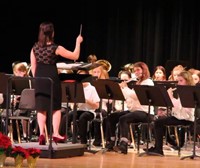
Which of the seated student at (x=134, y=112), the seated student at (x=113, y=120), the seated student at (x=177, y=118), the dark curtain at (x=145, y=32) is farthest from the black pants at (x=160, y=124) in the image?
the dark curtain at (x=145, y=32)

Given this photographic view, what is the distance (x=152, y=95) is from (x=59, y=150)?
1755 mm

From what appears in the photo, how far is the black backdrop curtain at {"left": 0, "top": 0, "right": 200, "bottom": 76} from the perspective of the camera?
16.9 m

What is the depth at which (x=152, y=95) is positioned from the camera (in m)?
11.5

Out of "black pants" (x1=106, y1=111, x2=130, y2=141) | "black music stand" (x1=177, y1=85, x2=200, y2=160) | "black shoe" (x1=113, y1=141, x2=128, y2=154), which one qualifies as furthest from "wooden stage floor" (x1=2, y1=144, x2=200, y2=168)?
"black music stand" (x1=177, y1=85, x2=200, y2=160)

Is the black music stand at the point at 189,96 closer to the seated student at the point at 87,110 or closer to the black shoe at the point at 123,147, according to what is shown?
the black shoe at the point at 123,147

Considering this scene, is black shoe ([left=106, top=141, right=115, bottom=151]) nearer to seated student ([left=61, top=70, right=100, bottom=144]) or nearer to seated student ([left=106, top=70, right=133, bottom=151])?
seated student ([left=106, top=70, right=133, bottom=151])

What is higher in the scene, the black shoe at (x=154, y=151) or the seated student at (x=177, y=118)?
the seated student at (x=177, y=118)

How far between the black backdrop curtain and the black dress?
21.7ft

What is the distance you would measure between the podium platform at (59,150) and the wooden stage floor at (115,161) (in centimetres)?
9

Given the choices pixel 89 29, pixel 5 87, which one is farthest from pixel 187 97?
pixel 89 29

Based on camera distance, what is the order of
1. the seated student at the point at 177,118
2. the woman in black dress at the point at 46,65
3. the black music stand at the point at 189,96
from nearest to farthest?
the woman in black dress at the point at 46,65
the black music stand at the point at 189,96
the seated student at the point at 177,118

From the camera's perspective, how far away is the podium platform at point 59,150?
10.6 meters

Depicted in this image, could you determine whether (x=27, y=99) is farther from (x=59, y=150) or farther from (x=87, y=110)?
(x=59, y=150)

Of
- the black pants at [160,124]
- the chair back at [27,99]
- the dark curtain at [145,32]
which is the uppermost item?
the dark curtain at [145,32]
